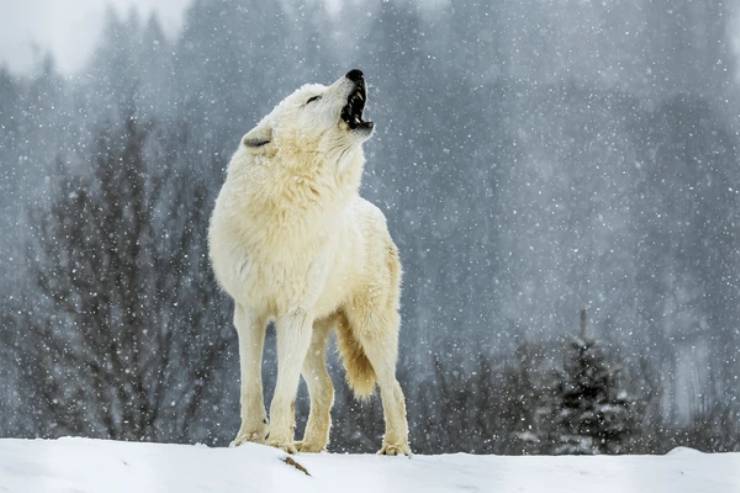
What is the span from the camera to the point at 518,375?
27234 millimetres

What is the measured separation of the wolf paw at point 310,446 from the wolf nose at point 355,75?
2.51 meters

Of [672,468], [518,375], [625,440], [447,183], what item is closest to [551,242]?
[447,183]

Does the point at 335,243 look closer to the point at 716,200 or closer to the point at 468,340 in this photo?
the point at 468,340

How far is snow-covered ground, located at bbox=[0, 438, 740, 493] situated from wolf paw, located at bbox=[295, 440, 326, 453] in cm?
92

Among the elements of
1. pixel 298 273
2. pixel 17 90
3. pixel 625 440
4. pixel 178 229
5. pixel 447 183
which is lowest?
pixel 625 440

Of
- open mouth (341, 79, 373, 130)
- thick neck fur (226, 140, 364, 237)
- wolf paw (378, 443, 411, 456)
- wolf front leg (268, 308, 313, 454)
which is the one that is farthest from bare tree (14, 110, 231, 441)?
open mouth (341, 79, 373, 130)

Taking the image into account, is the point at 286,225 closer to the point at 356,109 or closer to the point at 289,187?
the point at 289,187

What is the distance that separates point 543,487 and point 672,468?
→ 1107 millimetres

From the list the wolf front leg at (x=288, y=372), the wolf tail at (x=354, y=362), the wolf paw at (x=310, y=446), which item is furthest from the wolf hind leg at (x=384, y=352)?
the wolf front leg at (x=288, y=372)

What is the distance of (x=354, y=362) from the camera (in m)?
7.75

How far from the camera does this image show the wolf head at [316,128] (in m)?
6.29

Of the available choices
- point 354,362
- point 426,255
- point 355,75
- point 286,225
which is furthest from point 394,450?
point 426,255

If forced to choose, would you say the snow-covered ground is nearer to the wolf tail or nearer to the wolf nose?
the wolf tail

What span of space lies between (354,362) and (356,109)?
6.96 ft
